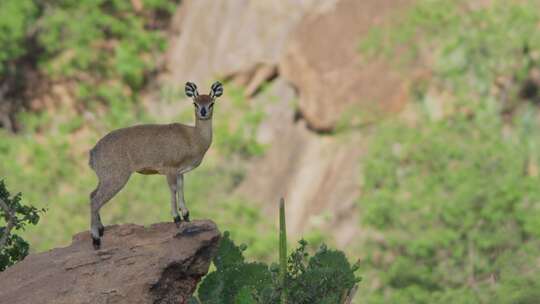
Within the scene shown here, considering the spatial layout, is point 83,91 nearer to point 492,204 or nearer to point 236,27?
point 236,27

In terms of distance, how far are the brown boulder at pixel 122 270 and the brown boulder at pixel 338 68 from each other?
3312 centimetres

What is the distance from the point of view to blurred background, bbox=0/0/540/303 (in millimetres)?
37094

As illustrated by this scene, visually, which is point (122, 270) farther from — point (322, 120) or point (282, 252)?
point (322, 120)

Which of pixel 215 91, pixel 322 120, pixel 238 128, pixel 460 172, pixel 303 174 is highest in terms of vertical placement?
pixel 238 128

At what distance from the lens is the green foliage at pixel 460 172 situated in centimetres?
3634

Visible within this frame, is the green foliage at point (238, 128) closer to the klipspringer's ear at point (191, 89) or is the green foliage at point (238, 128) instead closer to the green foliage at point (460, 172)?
the green foliage at point (460, 172)

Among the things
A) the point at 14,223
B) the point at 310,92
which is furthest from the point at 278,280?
the point at 310,92

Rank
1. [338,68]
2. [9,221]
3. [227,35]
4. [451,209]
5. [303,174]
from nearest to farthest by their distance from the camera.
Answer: [9,221] → [451,209] → [338,68] → [303,174] → [227,35]

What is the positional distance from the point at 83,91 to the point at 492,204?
1178 inches

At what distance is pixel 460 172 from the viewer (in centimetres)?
3772

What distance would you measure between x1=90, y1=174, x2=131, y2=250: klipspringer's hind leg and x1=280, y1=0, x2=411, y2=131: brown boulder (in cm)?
3322

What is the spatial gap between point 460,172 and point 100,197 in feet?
83.7

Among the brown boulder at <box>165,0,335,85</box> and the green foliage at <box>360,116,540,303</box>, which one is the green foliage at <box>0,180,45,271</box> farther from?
the brown boulder at <box>165,0,335,85</box>

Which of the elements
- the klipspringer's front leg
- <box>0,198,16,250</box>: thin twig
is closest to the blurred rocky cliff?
<box>0,198,16,250</box>: thin twig
